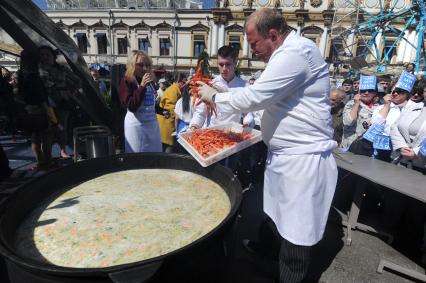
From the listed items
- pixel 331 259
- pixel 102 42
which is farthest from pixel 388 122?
pixel 102 42

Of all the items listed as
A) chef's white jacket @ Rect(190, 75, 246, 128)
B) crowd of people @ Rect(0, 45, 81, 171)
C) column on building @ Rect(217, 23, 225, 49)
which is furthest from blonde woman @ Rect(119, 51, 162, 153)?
column on building @ Rect(217, 23, 225, 49)

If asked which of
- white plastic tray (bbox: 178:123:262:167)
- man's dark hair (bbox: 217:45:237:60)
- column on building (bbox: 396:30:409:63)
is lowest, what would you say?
white plastic tray (bbox: 178:123:262:167)

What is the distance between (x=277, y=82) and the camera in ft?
5.53

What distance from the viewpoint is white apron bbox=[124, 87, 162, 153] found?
328cm

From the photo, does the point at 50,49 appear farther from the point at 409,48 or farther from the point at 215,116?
the point at 409,48

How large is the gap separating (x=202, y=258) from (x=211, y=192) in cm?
78

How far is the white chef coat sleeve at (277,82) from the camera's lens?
168cm

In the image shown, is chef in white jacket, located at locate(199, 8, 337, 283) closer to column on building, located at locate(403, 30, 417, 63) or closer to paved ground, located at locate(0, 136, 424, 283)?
paved ground, located at locate(0, 136, 424, 283)

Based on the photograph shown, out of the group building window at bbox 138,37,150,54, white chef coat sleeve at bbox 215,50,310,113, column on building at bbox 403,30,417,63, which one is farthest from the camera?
building window at bbox 138,37,150,54

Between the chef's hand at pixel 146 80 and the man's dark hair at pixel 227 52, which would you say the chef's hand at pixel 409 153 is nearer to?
the man's dark hair at pixel 227 52

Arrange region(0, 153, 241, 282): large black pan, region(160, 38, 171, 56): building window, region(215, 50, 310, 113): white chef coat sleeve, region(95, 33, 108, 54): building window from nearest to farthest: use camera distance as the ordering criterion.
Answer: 1. region(0, 153, 241, 282): large black pan
2. region(215, 50, 310, 113): white chef coat sleeve
3. region(160, 38, 171, 56): building window
4. region(95, 33, 108, 54): building window

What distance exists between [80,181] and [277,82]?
1.69m

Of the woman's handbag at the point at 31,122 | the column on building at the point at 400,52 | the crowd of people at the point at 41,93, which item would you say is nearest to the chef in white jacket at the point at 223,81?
the crowd of people at the point at 41,93

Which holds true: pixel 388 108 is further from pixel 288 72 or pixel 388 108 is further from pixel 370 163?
pixel 288 72
